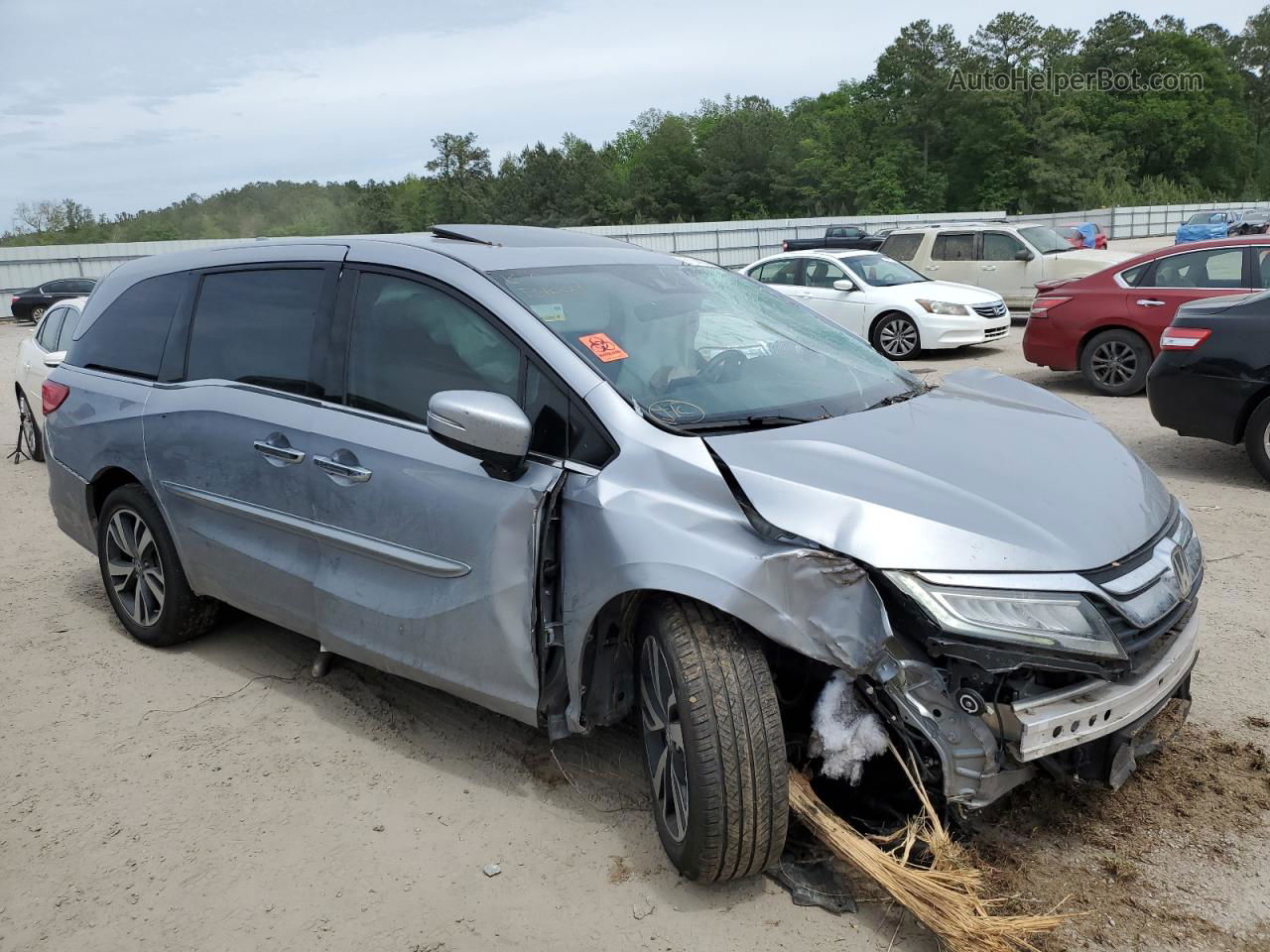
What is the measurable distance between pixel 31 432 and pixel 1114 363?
416 inches

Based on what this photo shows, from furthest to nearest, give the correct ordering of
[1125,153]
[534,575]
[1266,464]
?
1. [1125,153]
2. [1266,464]
3. [534,575]

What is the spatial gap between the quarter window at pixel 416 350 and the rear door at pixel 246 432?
22 cm

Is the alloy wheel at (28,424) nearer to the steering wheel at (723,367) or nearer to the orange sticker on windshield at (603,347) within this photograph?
the orange sticker on windshield at (603,347)

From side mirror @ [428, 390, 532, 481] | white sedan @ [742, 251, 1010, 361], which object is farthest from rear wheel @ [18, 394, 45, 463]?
white sedan @ [742, 251, 1010, 361]

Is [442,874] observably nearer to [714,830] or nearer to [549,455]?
[714,830]

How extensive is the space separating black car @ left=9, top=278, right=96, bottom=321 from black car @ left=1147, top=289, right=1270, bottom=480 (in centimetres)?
3258

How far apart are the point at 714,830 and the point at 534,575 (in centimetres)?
85

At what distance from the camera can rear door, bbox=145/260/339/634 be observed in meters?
3.80

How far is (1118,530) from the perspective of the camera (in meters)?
2.83

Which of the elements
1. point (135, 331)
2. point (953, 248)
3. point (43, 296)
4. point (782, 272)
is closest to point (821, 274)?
point (782, 272)

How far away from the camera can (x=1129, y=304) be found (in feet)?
34.0

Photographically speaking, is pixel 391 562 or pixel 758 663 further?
pixel 391 562

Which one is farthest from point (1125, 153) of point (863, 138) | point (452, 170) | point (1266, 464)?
point (1266, 464)

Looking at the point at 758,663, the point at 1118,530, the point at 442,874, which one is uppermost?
the point at 1118,530
